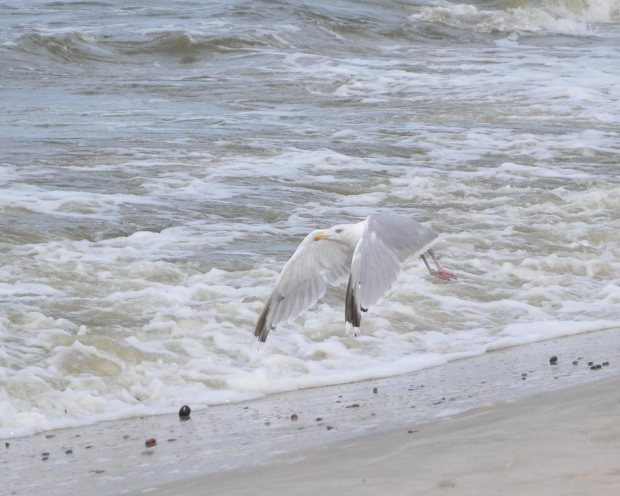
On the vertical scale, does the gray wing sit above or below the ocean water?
above

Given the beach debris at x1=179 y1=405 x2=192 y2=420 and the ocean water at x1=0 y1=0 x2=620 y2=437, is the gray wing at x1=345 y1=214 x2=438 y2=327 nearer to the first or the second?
the ocean water at x1=0 y1=0 x2=620 y2=437

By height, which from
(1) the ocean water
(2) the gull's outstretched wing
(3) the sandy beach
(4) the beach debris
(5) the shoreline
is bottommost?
(1) the ocean water

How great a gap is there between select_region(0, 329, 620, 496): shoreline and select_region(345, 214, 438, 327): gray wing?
18.0 inches

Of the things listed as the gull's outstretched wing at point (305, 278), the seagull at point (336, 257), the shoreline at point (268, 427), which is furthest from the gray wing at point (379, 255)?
the shoreline at point (268, 427)

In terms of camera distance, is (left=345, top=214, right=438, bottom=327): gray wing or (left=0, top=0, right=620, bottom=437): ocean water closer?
(left=345, top=214, right=438, bottom=327): gray wing

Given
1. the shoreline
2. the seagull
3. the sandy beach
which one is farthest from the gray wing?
the sandy beach

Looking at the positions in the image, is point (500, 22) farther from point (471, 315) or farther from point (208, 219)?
point (471, 315)

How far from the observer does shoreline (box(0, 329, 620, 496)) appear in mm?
3525

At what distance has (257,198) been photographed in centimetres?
864

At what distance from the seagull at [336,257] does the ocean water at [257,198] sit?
1.05ft

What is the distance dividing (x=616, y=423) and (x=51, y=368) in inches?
105

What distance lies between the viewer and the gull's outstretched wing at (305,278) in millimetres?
4953

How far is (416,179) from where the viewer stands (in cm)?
935

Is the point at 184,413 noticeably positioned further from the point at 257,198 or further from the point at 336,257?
the point at 257,198
